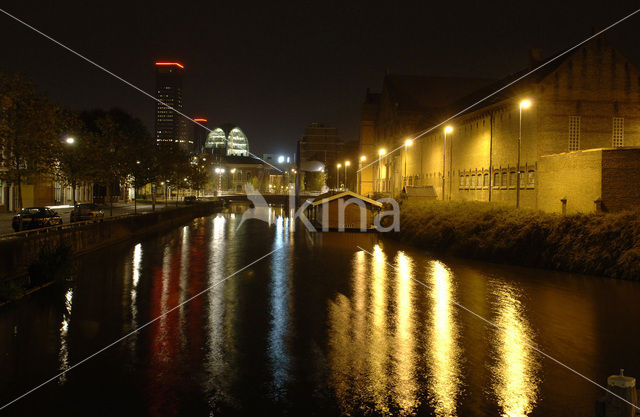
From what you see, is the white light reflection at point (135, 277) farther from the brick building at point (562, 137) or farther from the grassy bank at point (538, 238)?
the brick building at point (562, 137)

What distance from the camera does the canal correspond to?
7.04 m

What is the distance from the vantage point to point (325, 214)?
4372 centimetres

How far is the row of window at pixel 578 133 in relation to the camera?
1396 inches

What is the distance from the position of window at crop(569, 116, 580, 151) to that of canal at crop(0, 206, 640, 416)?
19528mm

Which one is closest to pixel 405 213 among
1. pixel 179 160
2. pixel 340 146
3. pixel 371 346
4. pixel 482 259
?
pixel 482 259

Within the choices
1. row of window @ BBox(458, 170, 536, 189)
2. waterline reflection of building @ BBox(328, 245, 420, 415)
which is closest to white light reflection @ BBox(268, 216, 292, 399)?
waterline reflection of building @ BBox(328, 245, 420, 415)

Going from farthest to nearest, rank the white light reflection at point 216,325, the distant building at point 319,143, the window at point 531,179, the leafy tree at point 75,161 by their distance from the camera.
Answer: the distant building at point 319,143
the window at point 531,179
the leafy tree at point 75,161
the white light reflection at point 216,325

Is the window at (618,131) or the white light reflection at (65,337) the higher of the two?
the window at (618,131)

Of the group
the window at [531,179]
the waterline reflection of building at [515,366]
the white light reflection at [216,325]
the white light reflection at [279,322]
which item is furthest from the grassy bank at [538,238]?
the white light reflection at [216,325]

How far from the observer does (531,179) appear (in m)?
34.9

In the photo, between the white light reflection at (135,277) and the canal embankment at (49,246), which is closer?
the white light reflection at (135,277)

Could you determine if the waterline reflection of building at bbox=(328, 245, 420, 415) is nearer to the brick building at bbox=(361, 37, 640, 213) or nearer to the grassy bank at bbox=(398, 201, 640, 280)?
the grassy bank at bbox=(398, 201, 640, 280)

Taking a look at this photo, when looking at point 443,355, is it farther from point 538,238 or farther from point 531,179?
point 531,179

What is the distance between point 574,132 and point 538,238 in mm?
16322
